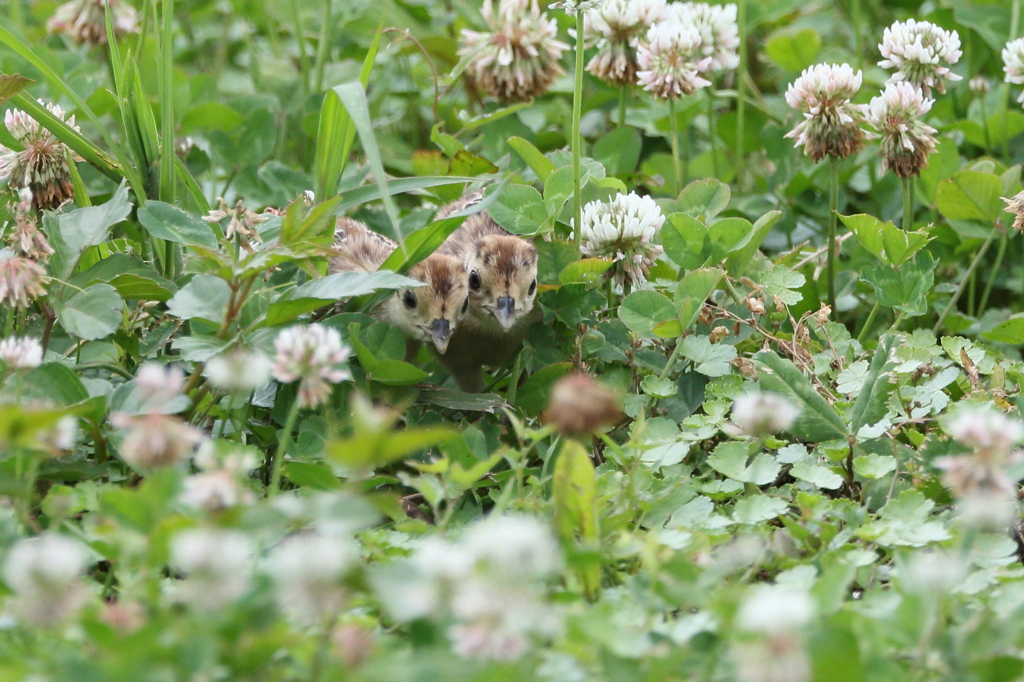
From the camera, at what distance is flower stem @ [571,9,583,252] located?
2236mm

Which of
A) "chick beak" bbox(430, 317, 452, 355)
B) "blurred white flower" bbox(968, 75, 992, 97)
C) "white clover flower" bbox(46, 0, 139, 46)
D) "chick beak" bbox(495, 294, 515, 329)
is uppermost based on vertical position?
"white clover flower" bbox(46, 0, 139, 46)

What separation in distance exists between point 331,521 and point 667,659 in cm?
40

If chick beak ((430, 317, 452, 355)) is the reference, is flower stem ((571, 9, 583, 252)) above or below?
above

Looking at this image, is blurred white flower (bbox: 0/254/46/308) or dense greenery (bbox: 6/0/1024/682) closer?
dense greenery (bbox: 6/0/1024/682)

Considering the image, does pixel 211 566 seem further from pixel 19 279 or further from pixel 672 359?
pixel 672 359

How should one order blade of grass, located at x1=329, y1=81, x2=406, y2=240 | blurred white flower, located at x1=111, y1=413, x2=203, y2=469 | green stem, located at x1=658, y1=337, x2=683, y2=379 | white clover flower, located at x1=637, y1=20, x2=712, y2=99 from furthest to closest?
1. white clover flower, located at x1=637, y1=20, x2=712, y2=99
2. green stem, located at x1=658, y1=337, x2=683, y2=379
3. blade of grass, located at x1=329, y1=81, x2=406, y2=240
4. blurred white flower, located at x1=111, y1=413, x2=203, y2=469

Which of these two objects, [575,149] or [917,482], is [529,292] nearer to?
[575,149]

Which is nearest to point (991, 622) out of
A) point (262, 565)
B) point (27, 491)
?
point (262, 565)

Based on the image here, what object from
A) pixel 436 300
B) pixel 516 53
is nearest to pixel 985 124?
pixel 516 53

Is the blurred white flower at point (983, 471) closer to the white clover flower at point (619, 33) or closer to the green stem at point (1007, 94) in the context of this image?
the white clover flower at point (619, 33)

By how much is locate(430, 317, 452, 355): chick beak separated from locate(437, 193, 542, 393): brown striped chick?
4.4 inches

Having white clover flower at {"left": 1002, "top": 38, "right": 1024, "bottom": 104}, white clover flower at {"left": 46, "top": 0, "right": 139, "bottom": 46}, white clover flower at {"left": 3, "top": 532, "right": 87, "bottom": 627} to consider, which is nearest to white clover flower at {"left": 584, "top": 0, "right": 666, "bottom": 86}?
white clover flower at {"left": 1002, "top": 38, "right": 1024, "bottom": 104}

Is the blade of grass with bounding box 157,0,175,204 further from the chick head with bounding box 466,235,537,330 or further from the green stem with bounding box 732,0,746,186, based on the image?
the green stem with bounding box 732,0,746,186

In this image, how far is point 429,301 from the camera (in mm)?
2559
